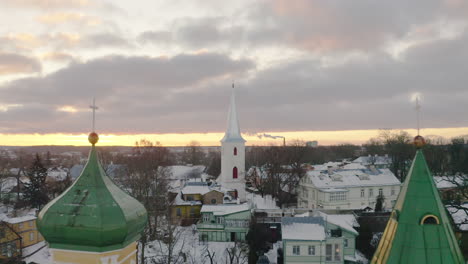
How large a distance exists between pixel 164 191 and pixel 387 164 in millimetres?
31921

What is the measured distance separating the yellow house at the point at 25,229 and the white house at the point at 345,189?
24771mm

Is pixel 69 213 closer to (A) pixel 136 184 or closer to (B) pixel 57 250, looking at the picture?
(B) pixel 57 250

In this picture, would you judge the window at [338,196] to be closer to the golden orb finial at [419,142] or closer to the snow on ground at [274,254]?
the snow on ground at [274,254]

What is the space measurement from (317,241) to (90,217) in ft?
56.6

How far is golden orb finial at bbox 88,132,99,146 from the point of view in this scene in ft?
21.9

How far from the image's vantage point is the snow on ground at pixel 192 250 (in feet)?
75.0

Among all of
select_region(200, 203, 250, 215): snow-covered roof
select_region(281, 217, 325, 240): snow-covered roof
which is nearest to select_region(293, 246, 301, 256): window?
select_region(281, 217, 325, 240): snow-covered roof

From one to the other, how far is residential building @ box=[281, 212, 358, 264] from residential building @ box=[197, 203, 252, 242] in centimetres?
591

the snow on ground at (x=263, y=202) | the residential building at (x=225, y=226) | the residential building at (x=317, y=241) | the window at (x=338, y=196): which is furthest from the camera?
the snow on ground at (x=263, y=202)

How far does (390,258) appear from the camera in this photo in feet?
18.3

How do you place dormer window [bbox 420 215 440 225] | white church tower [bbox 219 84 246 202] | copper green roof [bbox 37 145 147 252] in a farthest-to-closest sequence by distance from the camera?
white church tower [bbox 219 84 246 202] → copper green roof [bbox 37 145 147 252] → dormer window [bbox 420 215 440 225]

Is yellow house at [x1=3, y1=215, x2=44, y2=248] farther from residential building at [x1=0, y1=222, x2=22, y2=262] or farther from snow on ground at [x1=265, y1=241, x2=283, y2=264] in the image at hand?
snow on ground at [x1=265, y1=241, x2=283, y2=264]

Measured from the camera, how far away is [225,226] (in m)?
27.0

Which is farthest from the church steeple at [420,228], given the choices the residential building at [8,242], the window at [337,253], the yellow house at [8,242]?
the yellow house at [8,242]
